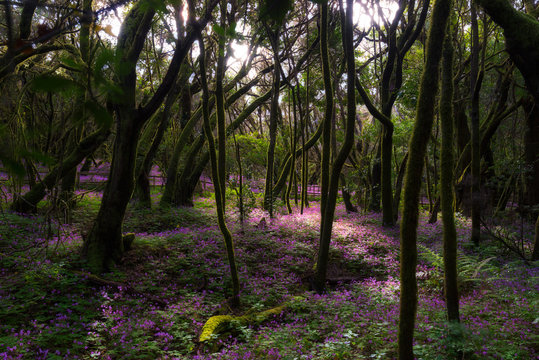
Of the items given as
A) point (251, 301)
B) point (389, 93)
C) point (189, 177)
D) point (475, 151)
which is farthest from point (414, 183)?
point (189, 177)

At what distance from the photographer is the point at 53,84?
0.69 m

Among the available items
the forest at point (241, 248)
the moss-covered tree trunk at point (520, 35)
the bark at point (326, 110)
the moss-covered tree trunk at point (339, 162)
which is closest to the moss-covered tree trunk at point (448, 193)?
the forest at point (241, 248)

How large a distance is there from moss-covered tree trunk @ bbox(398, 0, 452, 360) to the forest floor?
0.62 m

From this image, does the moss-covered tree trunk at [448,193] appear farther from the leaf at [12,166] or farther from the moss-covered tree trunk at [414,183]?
the leaf at [12,166]

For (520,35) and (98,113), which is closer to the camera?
(98,113)

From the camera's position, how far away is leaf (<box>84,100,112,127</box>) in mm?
744

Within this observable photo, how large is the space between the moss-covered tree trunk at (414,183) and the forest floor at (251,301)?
2.03 feet

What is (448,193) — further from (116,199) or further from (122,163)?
(116,199)

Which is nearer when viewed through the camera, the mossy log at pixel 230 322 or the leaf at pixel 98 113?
the leaf at pixel 98 113

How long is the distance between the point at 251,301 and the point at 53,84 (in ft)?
16.9

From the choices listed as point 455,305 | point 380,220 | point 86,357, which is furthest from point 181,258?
point 380,220

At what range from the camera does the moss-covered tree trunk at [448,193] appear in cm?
306

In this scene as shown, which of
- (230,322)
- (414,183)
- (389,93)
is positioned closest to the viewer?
(414,183)

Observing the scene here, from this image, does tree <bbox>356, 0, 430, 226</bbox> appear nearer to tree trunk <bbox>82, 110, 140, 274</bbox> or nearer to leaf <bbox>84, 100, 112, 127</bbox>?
tree trunk <bbox>82, 110, 140, 274</bbox>
